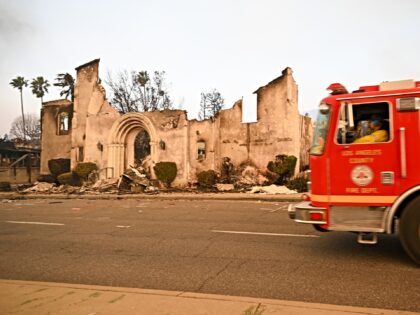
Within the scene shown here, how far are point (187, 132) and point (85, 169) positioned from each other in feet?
25.4

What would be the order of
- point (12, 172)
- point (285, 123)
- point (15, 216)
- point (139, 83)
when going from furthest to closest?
point (139, 83) < point (12, 172) < point (285, 123) < point (15, 216)

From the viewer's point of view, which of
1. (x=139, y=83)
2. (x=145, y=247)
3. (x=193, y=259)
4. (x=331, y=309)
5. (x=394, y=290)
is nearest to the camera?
(x=331, y=309)

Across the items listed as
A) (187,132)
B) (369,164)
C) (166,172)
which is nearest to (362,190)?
(369,164)

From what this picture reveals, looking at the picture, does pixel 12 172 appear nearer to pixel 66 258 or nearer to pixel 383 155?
pixel 66 258

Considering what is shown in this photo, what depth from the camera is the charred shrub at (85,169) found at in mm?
27328

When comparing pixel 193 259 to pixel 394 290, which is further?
pixel 193 259

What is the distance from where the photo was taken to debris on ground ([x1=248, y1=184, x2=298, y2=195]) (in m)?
20.7

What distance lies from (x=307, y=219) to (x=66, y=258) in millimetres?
4423

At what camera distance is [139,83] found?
46656 millimetres

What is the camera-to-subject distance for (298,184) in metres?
21.5

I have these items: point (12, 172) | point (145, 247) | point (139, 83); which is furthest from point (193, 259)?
point (139, 83)

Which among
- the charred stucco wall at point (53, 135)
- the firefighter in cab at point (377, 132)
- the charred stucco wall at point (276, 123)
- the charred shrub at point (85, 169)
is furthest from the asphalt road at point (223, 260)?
the charred stucco wall at point (53, 135)

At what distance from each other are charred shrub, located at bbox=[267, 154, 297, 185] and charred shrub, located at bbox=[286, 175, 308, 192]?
3.25ft

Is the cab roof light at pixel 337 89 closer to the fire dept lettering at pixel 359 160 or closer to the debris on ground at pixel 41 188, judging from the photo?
the fire dept lettering at pixel 359 160
